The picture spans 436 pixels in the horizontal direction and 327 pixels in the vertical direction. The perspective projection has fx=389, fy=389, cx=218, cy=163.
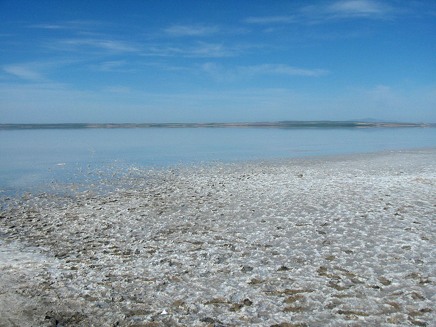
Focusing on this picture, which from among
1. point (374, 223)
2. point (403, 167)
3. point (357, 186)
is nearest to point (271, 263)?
point (374, 223)

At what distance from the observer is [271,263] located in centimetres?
1076

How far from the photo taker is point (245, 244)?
1245 centimetres

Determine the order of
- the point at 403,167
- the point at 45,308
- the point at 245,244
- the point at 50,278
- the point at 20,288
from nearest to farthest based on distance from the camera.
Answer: the point at 45,308
the point at 20,288
the point at 50,278
the point at 245,244
the point at 403,167

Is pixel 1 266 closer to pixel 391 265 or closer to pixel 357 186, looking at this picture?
pixel 391 265

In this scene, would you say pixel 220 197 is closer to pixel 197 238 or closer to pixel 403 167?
pixel 197 238

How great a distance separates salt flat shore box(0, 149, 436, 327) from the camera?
8125mm

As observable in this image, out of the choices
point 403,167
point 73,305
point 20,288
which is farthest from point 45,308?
point 403,167

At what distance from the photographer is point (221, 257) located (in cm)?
1131

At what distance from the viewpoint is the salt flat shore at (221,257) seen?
8.12 m

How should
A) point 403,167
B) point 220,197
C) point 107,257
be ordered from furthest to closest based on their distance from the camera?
point 403,167, point 220,197, point 107,257

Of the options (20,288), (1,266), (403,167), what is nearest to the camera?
(20,288)

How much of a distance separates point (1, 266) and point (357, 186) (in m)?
17.8

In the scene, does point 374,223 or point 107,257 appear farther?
point 374,223

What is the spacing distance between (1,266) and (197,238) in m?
5.81
